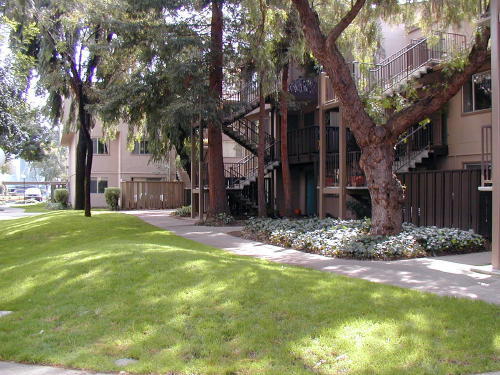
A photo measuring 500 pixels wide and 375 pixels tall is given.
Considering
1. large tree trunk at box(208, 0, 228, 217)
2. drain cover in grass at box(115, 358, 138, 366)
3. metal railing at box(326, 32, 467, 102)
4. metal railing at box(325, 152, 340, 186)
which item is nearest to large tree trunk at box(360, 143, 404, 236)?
metal railing at box(326, 32, 467, 102)

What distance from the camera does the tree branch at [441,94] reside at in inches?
446

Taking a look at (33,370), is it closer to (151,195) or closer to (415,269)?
(415,269)

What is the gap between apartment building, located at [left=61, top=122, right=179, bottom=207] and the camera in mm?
37031

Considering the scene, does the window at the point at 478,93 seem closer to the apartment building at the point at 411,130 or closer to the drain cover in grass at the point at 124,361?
the apartment building at the point at 411,130

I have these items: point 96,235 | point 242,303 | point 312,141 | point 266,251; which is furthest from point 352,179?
point 242,303

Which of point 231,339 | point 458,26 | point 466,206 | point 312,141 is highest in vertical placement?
point 458,26

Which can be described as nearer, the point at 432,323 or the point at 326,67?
the point at 432,323

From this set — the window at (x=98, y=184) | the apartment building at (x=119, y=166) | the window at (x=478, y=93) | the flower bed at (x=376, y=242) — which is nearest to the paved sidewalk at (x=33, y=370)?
the flower bed at (x=376, y=242)

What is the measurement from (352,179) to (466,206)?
447cm

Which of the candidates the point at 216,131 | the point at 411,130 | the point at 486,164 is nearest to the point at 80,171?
the point at 216,131

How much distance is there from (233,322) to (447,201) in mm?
9594

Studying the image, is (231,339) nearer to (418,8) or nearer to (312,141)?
(418,8)

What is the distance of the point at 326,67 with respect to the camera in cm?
1236

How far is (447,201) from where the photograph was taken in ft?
43.8
